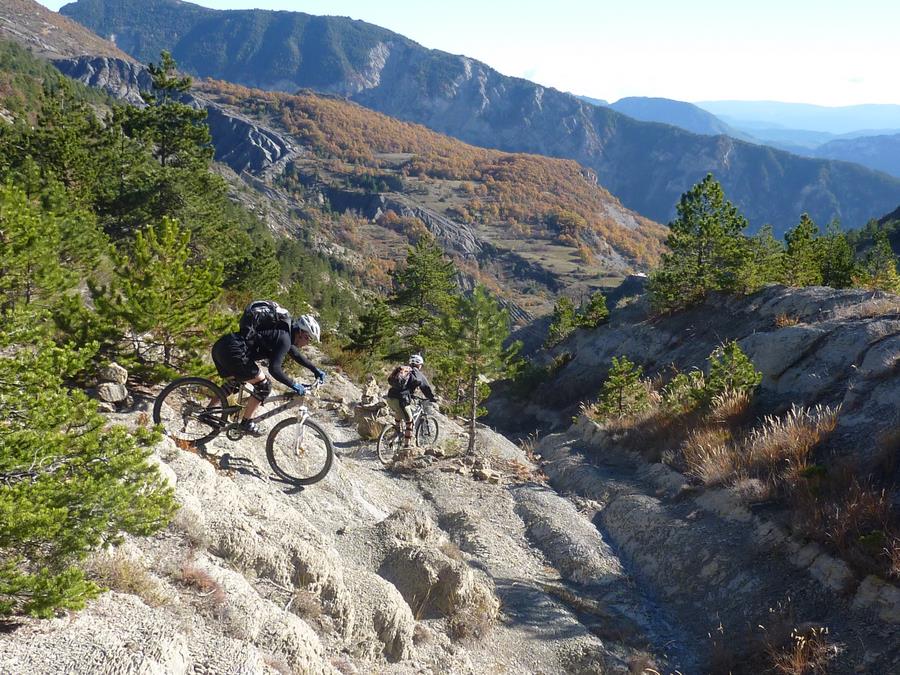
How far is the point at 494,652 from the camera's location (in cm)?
664

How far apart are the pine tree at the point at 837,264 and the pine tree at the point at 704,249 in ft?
13.9

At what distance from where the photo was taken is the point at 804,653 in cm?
597

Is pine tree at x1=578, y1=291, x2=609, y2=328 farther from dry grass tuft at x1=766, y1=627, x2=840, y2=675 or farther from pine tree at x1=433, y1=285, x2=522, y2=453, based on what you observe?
dry grass tuft at x1=766, y1=627, x2=840, y2=675

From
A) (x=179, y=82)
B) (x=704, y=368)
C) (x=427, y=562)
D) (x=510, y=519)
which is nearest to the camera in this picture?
(x=427, y=562)

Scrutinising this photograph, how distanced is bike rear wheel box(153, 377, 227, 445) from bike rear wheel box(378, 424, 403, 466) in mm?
4577

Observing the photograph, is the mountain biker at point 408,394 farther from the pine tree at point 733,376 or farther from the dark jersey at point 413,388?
the pine tree at point 733,376

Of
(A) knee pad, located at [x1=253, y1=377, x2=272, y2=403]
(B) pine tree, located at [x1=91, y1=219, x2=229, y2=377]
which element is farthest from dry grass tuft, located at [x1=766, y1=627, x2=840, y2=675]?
(B) pine tree, located at [x1=91, y1=219, x2=229, y2=377]

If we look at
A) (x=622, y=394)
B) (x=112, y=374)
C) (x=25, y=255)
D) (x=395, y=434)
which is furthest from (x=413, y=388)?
(x=622, y=394)

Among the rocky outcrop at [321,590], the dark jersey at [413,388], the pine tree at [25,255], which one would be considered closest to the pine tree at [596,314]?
the dark jersey at [413,388]

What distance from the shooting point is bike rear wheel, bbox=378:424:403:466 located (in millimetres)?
12258

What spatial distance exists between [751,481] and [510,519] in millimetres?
4186

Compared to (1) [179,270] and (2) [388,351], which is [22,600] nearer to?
(1) [179,270]

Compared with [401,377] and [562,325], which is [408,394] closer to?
[401,377]

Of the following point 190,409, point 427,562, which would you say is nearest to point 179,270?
point 190,409
